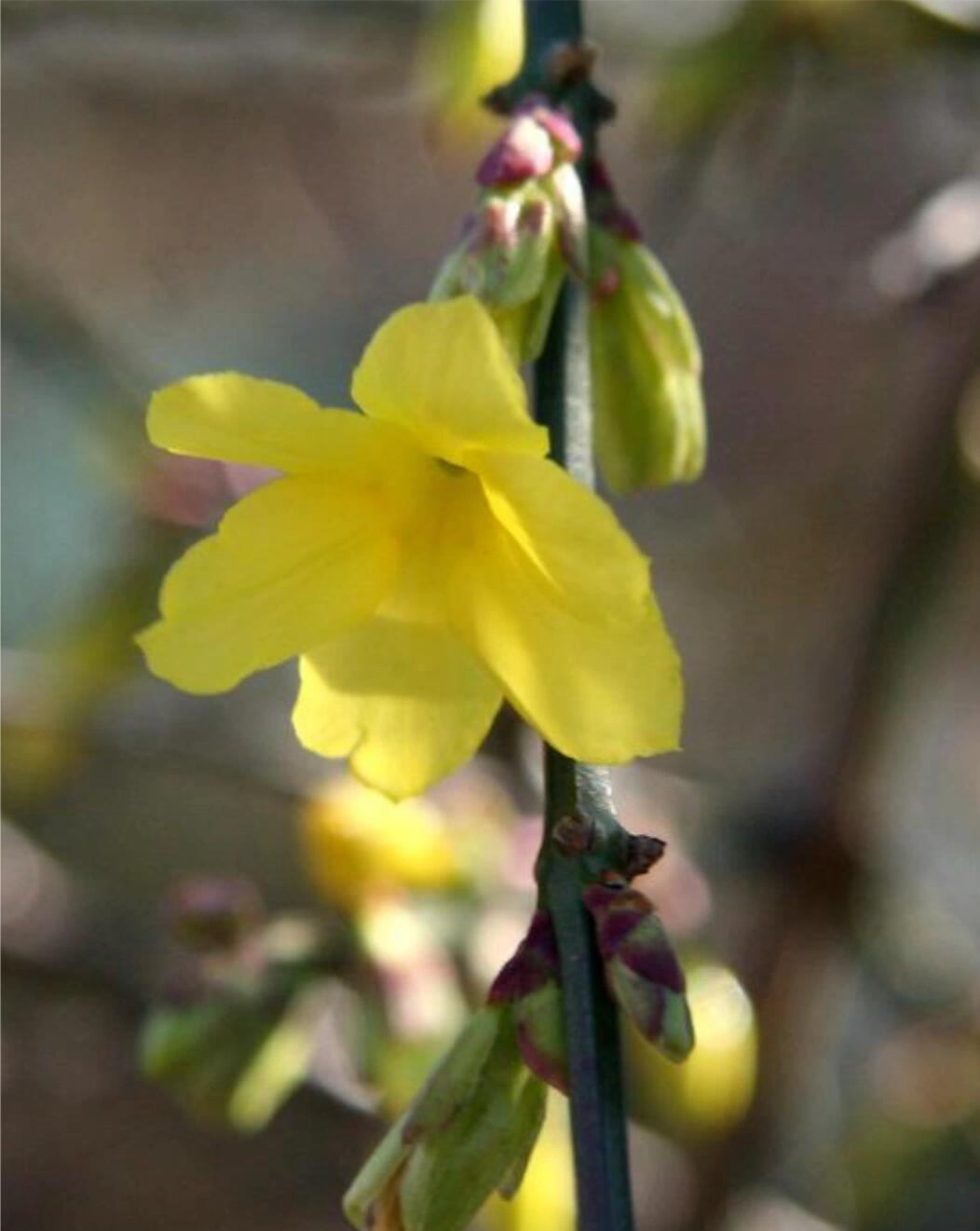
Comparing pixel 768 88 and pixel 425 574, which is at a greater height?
pixel 768 88

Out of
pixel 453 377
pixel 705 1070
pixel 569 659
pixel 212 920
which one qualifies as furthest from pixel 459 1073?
pixel 705 1070

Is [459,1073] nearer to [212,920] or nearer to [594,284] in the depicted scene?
[594,284]

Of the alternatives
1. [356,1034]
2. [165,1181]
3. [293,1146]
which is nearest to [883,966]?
[356,1034]

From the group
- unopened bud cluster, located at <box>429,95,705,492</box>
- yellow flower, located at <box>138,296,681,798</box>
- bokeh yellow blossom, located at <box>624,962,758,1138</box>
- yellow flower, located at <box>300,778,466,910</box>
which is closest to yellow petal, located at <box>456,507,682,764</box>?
yellow flower, located at <box>138,296,681,798</box>

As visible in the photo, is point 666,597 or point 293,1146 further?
point 666,597

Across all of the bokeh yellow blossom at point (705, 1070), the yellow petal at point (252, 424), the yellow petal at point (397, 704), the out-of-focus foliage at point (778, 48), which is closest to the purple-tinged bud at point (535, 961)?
the yellow petal at point (397, 704)

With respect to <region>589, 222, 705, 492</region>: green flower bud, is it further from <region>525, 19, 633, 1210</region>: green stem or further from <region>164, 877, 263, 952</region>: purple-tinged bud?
<region>164, 877, 263, 952</region>: purple-tinged bud

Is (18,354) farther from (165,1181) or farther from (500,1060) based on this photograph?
(500,1060)

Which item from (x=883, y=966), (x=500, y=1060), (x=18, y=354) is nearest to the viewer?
(x=500, y=1060)
